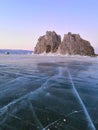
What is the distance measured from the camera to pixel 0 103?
8.96m

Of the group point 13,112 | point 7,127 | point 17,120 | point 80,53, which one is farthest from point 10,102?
point 80,53

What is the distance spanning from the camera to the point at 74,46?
185000 millimetres

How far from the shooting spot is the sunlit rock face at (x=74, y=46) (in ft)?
598

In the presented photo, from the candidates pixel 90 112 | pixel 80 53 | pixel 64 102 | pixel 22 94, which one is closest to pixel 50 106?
pixel 64 102

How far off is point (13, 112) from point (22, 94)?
121 inches

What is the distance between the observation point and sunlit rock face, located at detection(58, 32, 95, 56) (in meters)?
Result: 182

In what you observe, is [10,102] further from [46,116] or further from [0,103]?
[46,116]

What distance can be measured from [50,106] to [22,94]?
2362mm

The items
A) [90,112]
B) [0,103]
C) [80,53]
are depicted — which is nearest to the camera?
[90,112]

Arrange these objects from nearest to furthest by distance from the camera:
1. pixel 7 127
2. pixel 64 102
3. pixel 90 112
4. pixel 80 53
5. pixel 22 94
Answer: pixel 7 127, pixel 90 112, pixel 64 102, pixel 22 94, pixel 80 53

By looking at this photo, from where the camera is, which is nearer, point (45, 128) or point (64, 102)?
point (45, 128)

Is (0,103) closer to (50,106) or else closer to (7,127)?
(50,106)

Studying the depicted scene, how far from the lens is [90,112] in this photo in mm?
8422

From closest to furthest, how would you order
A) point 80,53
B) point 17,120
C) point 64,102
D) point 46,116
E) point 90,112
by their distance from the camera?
point 17,120 < point 46,116 < point 90,112 < point 64,102 < point 80,53
